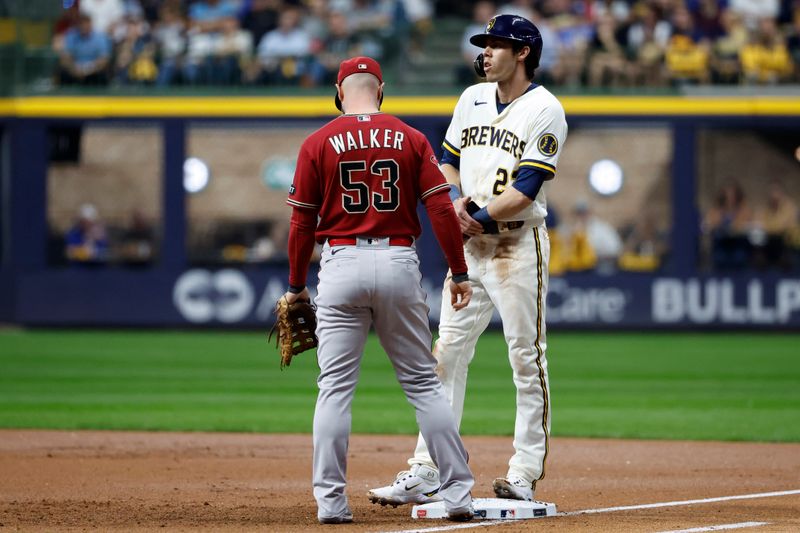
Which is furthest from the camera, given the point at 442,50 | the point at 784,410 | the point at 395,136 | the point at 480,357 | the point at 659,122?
the point at 442,50

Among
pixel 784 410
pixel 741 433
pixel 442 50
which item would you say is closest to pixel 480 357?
pixel 784 410

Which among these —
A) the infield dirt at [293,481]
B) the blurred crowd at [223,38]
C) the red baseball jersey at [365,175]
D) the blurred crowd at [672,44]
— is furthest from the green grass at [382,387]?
the blurred crowd at [223,38]

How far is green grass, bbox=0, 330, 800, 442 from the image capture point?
1004cm

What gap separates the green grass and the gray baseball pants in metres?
3.98

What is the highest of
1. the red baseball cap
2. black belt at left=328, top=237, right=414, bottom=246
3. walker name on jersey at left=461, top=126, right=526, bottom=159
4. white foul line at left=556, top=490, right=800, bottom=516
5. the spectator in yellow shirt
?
the spectator in yellow shirt

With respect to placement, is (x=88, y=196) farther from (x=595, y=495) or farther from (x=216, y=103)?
(x=595, y=495)

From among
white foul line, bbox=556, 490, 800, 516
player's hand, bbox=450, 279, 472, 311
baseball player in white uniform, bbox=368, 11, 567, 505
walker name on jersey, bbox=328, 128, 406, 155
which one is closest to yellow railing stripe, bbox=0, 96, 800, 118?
white foul line, bbox=556, 490, 800, 516

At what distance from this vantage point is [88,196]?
21.5 metres

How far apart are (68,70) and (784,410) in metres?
13.6

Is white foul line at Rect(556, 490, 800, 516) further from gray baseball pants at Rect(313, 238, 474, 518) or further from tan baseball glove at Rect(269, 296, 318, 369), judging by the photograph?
tan baseball glove at Rect(269, 296, 318, 369)

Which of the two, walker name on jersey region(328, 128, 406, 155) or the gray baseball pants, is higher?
walker name on jersey region(328, 128, 406, 155)

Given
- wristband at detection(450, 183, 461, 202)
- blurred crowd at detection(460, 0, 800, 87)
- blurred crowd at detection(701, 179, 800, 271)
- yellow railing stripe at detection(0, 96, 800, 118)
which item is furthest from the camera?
blurred crowd at detection(460, 0, 800, 87)

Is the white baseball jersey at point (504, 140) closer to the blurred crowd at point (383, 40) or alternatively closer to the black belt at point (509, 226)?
the black belt at point (509, 226)

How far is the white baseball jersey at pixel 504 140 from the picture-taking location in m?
6.02
